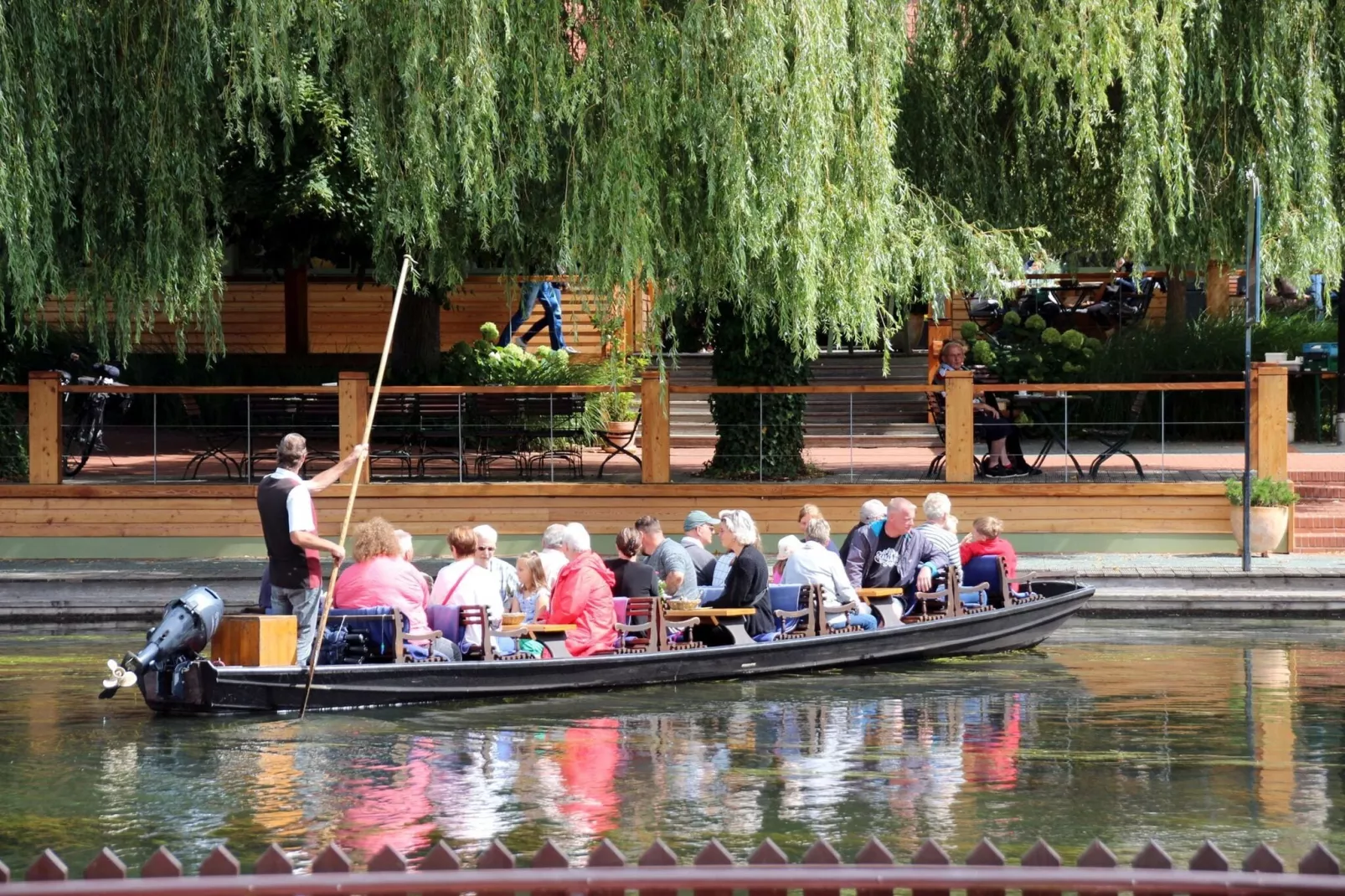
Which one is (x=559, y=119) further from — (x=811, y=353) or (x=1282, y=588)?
(x=1282, y=588)

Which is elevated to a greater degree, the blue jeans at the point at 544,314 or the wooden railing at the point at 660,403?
the blue jeans at the point at 544,314

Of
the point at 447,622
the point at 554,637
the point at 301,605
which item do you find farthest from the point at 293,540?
the point at 554,637

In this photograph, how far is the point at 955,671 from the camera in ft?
47.4

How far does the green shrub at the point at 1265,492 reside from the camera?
1820 centimetres

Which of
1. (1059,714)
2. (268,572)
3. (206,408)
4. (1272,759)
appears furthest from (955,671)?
(206,408)

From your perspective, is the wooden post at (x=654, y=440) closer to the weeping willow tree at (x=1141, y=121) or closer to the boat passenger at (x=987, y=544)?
the weeping willow tree at (x=1141, y=121)

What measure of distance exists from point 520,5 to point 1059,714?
789 centimetres

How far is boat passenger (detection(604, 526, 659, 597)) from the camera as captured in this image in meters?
13.8

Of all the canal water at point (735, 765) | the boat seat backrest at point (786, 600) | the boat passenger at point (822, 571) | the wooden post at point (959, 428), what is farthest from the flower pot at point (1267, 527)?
the boat seat backrest at point (786, 600)

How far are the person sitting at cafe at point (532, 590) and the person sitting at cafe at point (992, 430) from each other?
21.5 ft

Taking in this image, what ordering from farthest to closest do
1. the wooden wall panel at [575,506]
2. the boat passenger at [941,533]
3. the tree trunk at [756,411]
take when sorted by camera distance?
the tree trunk at [756,411]
the wooden wall panel at [575,506]
the boat passenger at [941,533]

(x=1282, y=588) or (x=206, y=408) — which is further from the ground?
(x=206, y=408)

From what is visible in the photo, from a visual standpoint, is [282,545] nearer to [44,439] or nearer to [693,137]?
[693,137]

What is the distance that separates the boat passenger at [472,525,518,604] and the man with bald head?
2928mm
